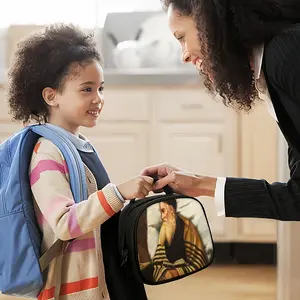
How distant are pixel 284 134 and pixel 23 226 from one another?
60 centimetres

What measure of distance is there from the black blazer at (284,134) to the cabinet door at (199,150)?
1.61 meters

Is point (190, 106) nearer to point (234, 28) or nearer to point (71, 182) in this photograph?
point (71, 182)

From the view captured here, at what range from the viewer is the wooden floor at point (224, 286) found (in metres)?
2.63

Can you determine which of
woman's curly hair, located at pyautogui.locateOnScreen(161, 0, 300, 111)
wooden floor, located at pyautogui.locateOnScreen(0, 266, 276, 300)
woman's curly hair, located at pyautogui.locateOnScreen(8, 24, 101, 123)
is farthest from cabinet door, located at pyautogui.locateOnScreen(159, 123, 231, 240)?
woman's curly hair, located at pyautogui.locateOnScreen(161, 0, 300, 111)

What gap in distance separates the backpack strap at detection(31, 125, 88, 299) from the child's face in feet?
0.35

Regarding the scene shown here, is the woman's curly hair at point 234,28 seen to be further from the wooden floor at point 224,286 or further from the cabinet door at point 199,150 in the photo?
the cabinet door at point 199,150

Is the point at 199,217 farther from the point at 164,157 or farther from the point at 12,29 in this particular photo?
the point at 12,29

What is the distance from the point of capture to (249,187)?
4.72 ft

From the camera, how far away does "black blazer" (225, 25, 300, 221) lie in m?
1.24

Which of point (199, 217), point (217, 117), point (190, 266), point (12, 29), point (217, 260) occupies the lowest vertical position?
point (217, 260)

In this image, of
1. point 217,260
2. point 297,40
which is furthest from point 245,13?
point 217,260

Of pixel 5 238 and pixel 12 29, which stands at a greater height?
pixel 12 29

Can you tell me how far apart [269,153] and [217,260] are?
1.96 ft

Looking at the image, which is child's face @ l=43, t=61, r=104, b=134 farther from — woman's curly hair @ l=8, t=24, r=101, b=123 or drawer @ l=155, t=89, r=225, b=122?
drawer @ l=155, t=89, r=225, b=122
